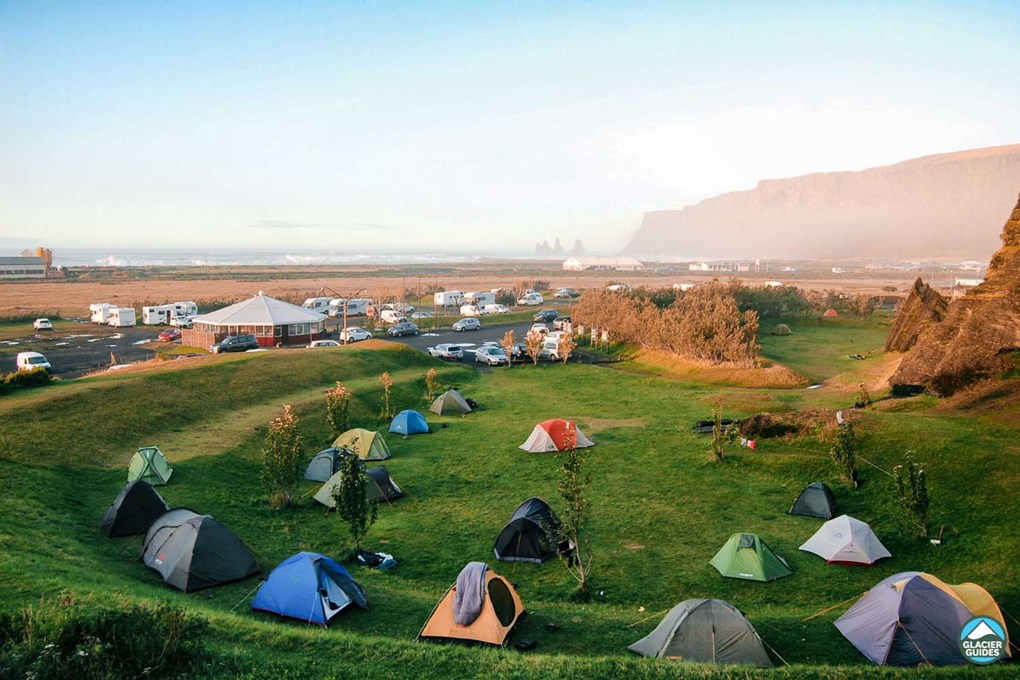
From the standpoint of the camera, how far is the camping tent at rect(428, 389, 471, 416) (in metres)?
31.7

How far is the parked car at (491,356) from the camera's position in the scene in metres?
45.2

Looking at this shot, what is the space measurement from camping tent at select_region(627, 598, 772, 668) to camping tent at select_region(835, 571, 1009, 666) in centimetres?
207

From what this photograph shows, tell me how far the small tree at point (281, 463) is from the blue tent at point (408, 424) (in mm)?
8287

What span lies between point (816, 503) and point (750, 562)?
476cm

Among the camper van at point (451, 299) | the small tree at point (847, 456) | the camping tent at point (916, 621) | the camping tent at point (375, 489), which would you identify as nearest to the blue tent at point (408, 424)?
the camping tent at point (375, 489)

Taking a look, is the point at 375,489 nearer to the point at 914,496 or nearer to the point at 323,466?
the point at 323,466

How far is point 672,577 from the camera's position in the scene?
1468cm

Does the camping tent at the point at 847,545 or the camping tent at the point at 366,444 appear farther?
the camping tent at the point at 366,444

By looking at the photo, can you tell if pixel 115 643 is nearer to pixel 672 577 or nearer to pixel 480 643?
pixel 480 643

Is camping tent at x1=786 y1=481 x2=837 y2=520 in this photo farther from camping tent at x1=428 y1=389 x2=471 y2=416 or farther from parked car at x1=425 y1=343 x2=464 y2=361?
parked car at x1=425 y1=343 x2=464 y2=361

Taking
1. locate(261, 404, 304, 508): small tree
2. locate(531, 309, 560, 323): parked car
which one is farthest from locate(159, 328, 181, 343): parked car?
locate(261, 404, 304, 508): small tree

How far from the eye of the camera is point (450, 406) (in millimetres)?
31734

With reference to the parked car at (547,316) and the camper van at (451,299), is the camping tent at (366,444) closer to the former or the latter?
the parked car at (547,316)

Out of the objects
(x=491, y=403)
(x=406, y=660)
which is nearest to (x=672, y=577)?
(x=406, y=660)
